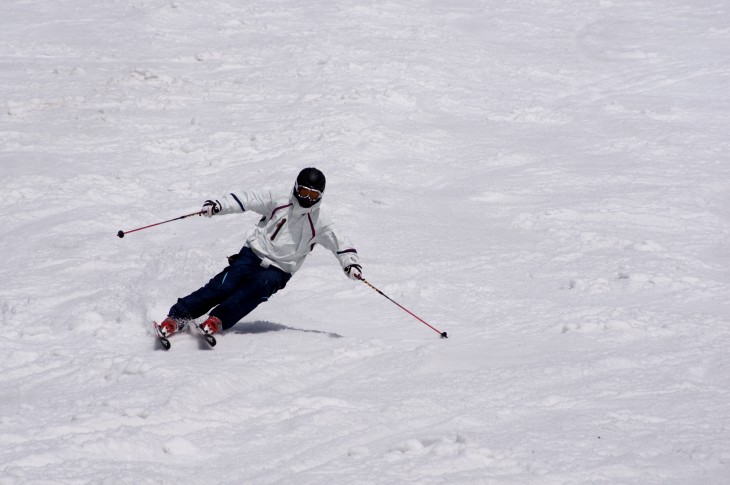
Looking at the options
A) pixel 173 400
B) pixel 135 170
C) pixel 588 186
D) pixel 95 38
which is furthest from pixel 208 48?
pixel 173 400

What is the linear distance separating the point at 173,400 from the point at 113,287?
2.82 m

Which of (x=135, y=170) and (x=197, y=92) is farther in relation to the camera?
(x=197, y=92)

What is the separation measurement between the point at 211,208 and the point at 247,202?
1.09ft

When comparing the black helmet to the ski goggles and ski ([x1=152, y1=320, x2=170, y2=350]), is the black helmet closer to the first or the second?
the ski goggles

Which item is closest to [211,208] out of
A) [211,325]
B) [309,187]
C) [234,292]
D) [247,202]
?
[247,202]

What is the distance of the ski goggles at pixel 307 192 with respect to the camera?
279 inches

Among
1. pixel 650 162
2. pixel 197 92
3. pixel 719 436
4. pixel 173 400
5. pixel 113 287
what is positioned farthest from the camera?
pixel 197 92

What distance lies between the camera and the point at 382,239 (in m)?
9.98

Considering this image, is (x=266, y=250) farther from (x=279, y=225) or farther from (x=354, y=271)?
(x=354, y=271)

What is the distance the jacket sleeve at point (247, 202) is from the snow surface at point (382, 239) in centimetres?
107

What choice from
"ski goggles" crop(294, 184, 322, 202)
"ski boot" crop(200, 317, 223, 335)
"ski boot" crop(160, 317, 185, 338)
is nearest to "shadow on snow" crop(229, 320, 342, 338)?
"ski boot" crop(200, 317, 223, 335)

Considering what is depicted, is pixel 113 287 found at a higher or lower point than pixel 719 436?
lower

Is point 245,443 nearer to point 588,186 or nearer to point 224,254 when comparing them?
point 224,254

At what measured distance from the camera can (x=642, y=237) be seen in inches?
386
